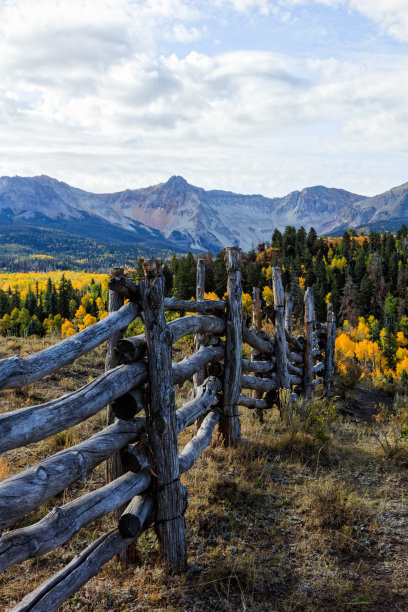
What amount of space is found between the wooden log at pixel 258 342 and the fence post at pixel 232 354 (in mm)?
463

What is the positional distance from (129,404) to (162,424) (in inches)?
12.6

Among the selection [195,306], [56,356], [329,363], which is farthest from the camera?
[329,363]

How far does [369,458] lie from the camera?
238 inches

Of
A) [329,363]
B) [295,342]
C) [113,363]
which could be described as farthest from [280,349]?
[329,363]

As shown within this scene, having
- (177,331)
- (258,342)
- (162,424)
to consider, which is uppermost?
(177,331)

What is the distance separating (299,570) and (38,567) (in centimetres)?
217

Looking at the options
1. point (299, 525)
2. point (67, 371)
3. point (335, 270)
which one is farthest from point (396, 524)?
point (335, 270)

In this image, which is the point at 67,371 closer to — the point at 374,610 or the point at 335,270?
the point at 374,610

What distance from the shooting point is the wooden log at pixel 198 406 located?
432 cm

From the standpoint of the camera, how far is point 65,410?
281 cm

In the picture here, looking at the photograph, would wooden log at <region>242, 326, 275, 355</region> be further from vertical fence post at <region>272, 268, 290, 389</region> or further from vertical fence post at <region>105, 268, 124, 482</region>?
vertical fence post at <region>105, 268, 124, 482</region>

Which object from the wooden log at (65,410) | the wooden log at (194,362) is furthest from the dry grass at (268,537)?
the wooden log at (65,410)

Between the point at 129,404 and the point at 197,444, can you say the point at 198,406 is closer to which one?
the point at 197,444

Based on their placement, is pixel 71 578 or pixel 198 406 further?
pixel 198 406
